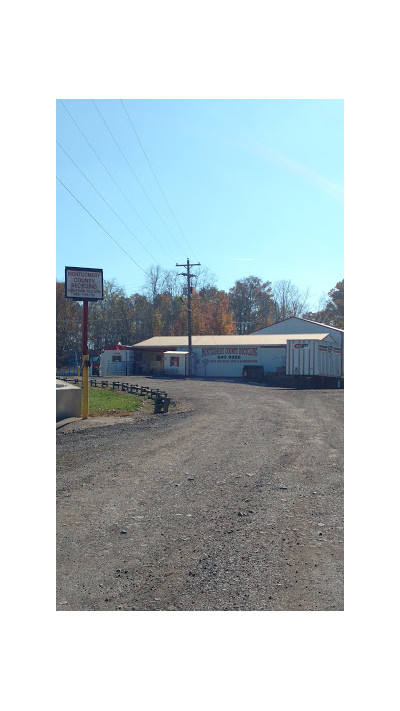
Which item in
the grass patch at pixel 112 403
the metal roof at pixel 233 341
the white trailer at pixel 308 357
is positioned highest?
the metal roof at pixel 233 341

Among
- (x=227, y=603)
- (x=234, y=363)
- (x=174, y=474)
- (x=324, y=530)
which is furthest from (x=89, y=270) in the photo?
(x=234, y=363)

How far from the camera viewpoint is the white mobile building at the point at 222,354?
126 feet

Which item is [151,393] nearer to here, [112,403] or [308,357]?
[112,403]

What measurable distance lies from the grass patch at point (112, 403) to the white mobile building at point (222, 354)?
1882cm

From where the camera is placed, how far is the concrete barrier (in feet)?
42.2

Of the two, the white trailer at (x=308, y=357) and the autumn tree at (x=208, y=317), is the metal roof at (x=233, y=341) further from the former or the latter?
the autumn tree at (x=208, y=317)

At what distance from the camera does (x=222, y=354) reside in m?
39.8

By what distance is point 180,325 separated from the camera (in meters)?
57.7

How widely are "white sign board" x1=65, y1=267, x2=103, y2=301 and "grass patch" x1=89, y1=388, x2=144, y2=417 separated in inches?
133

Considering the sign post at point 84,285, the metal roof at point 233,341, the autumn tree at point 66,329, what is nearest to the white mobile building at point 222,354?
the metal roof at point 233,341

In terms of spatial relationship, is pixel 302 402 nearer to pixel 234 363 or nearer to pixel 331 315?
pixel 234 363

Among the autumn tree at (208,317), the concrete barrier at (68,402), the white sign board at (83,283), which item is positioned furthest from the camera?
the autumn tree at (208,317)

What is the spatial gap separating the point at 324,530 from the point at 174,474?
2.69m

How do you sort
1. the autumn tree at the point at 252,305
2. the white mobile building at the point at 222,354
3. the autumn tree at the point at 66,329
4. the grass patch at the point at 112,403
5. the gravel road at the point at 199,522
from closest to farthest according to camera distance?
1. the gravel road at the point at 199,522
2. the grass patch at the point at 112,403
3. the white mobile building at the point at 222,354
4. the autumn tree at the point at 66,329
5. the autumn tree at the point at 252,305
